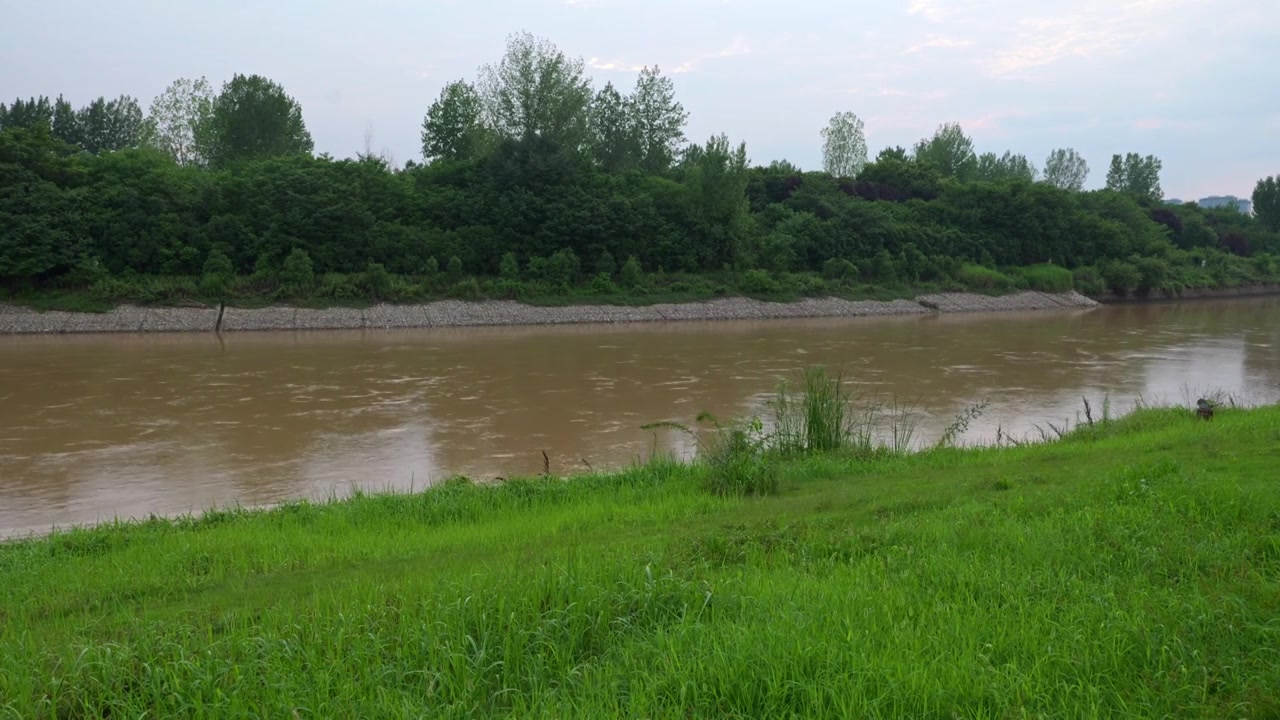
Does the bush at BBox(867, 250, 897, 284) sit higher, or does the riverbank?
the bush at BBox(867, 250, 897, 284)

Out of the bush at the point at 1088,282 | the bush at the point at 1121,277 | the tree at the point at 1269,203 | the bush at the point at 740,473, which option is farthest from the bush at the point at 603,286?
the tree at the point at 1269,203

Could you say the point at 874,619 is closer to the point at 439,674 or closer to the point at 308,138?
the point at 439,674

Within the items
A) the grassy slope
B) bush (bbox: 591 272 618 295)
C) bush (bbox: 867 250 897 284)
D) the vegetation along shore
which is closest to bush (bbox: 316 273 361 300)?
bush (bbox: 591 272 618 295)

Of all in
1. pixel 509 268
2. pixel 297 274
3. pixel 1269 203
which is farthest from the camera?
pixel 1269 203

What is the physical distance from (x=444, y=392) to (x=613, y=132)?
133ft

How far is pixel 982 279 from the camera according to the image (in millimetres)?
51344

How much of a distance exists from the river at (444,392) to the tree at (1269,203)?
58.9m

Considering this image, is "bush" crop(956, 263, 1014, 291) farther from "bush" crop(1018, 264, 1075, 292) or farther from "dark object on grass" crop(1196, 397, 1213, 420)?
"dark object on grass" crop(1196, 397, 1213, 420)

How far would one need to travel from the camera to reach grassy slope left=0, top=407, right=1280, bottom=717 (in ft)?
10.8

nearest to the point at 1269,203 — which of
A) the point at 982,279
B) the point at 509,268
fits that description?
the point at 982,279

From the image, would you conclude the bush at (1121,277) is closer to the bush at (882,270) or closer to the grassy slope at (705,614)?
the bush at (882,270)

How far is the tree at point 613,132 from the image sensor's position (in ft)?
184

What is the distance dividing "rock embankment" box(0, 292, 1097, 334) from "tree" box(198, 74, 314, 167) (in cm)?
1738

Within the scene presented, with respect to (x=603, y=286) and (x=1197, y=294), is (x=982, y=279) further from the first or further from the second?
(x=603, y=286)
